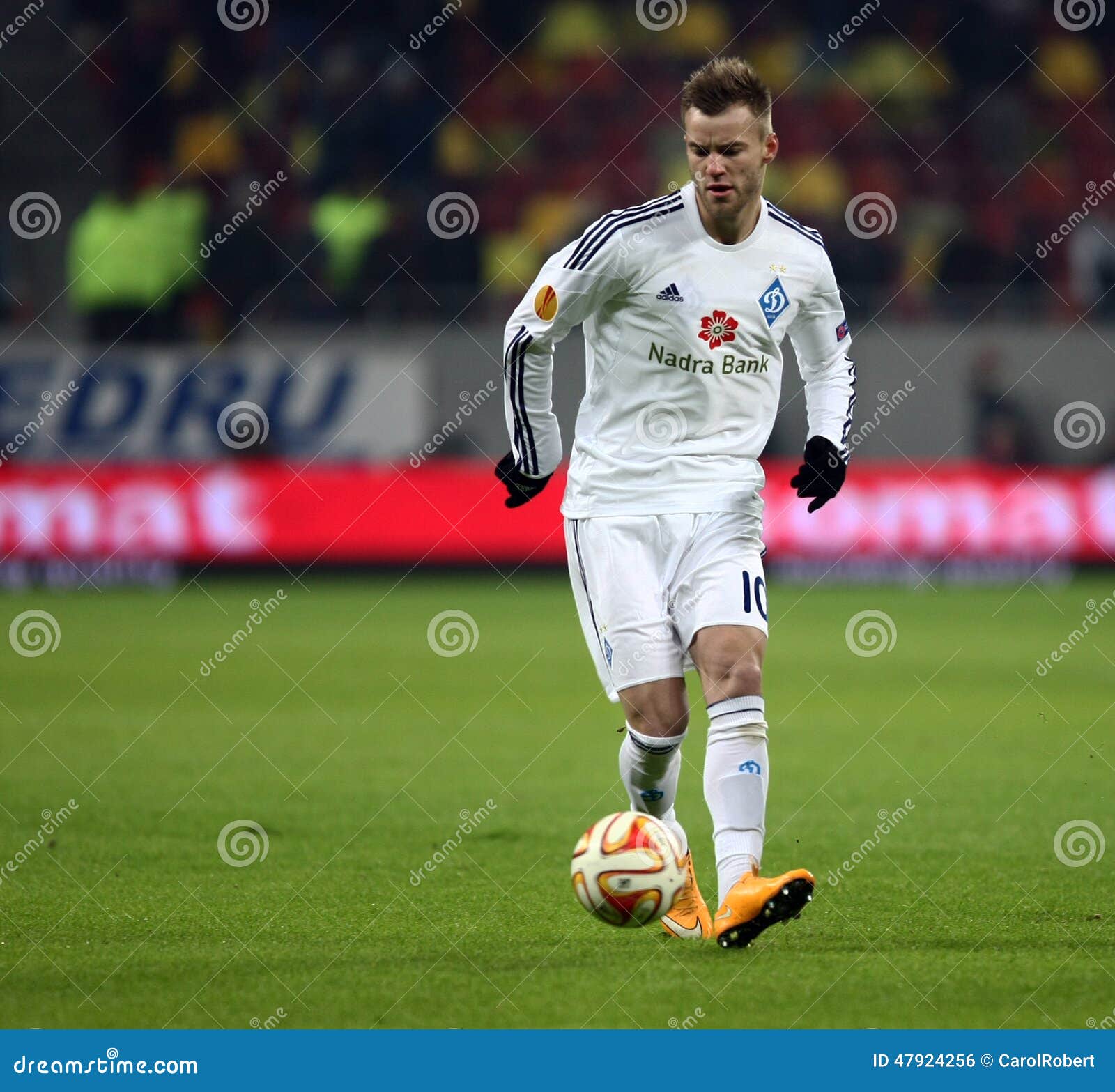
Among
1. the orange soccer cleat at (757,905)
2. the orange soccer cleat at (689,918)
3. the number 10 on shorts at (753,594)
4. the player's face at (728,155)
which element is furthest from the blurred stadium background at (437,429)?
the player's face at (728,155)

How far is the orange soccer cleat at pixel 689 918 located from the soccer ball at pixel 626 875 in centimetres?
48

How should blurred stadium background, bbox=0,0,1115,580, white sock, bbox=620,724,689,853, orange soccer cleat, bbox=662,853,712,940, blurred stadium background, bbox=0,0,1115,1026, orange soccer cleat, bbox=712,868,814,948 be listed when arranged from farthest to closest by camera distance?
blurred stadium background, bbox=0,0,1115,580 < blurred stadium background, bbox=0,0,1115,1026 < orange soccer cleat, bbox=662,853,712,940 < white sock, bbox=620,724,689,853 < orange soccer cleat, bbox=712,868,814,948

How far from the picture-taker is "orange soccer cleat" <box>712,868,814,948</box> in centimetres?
484

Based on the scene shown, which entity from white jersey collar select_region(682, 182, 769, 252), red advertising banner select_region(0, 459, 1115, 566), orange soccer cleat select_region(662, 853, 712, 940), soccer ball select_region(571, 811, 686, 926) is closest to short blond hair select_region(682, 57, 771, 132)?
white jersey collar select_region(682, 182, 769, 252)

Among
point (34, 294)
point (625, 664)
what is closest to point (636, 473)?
point (625, 664)

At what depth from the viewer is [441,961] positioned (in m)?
4.98

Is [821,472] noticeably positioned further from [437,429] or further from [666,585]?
[437,429]

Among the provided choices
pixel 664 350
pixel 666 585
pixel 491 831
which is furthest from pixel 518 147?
pixel 666 585

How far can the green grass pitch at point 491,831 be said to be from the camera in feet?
15.2

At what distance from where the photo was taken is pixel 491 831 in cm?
720

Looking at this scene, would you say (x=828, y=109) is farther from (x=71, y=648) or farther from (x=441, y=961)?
(x=441, y=961)

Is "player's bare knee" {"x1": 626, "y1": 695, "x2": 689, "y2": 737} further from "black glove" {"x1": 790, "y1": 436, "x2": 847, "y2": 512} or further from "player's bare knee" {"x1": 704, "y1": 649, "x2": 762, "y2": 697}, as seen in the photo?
"black glove" {"x1": 790, "y1": 436, "x2": 847, "y2": 512}

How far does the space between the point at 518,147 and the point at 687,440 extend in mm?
16487

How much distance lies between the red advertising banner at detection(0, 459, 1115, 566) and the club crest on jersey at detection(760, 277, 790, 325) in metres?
11.2
